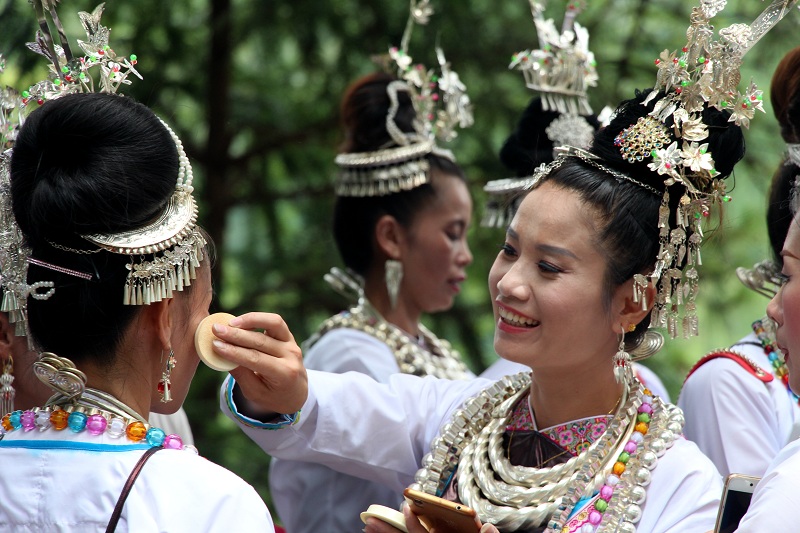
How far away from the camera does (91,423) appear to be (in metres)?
1.73

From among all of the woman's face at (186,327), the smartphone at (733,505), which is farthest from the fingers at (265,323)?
the smartphone at (733,505)

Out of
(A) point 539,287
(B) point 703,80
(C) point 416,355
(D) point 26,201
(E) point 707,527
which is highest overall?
(B) point 703,80

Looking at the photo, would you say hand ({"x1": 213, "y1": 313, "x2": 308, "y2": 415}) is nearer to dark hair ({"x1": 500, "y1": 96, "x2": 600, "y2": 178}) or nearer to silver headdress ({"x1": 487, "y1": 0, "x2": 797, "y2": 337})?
silver headdress ({"x1": 487, "y1": 0, "x2": 797, "y2": 337})

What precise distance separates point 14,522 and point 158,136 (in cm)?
75

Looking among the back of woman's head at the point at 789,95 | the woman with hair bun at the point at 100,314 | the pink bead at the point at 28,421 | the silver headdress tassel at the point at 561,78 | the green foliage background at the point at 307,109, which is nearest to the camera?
the woman with hair bun at the point at 100,314

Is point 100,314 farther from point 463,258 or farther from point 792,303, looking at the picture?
point 463,258

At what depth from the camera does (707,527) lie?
1949mm

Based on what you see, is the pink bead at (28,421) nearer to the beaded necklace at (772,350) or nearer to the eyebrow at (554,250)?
the eyebrow at (554,250)

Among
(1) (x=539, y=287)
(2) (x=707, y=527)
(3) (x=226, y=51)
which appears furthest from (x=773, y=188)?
(3) (x=226, y=51)

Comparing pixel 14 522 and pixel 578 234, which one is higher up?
pixel 578 234

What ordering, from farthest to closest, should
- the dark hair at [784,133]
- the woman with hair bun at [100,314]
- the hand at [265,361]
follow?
the dark hair at [784,133]
the hand at [265,361]
the woman with hair bun at [100,314]

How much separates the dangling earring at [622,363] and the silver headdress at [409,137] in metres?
1.48

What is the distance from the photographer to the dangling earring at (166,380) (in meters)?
1.86

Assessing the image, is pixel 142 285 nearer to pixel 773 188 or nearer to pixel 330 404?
pixel 330 404
